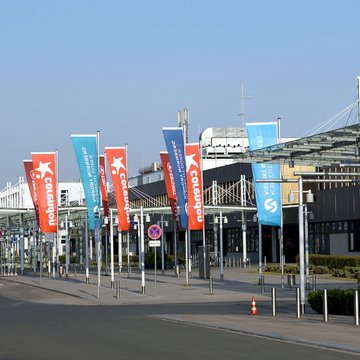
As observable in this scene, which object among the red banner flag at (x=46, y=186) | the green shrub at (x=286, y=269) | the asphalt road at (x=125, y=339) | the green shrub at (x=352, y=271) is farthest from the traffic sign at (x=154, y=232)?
the green shrub at (x=286, y=269)

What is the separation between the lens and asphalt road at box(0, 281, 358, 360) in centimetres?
1855

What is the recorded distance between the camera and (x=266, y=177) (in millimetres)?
46844

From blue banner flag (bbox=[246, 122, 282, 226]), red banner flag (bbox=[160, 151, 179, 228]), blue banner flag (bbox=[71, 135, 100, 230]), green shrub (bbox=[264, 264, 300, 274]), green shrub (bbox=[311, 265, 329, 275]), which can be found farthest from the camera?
green shrub (bbox=[264, 264, 300, 274])

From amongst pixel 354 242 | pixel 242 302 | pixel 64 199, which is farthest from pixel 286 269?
pixel 64 199

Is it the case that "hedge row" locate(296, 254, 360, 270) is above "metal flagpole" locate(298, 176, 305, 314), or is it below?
below

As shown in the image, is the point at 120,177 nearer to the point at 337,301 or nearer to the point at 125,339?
the point at 337,301

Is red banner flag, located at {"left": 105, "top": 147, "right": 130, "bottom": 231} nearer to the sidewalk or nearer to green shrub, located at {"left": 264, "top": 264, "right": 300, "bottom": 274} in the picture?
the sidewalk

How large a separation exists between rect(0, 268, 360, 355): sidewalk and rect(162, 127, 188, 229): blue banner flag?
4.29 metres

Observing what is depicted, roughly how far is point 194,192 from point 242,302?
39.9ft

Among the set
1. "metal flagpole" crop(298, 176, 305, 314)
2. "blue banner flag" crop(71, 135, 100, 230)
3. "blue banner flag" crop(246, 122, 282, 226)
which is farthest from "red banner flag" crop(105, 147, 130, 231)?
"metal flagpole" crop(298, 176, 305, 314)

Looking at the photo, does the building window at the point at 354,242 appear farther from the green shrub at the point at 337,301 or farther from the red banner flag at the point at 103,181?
the green shrub at the point at 337,301

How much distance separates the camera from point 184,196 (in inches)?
2020

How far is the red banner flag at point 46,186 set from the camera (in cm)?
5700

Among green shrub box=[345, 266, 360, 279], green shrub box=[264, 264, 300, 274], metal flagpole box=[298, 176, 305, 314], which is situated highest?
metal flagpole box=[298, 176, 305, 314]
